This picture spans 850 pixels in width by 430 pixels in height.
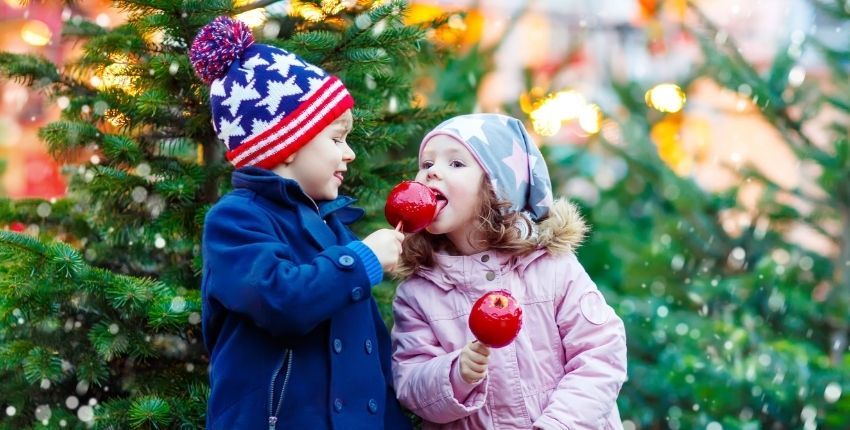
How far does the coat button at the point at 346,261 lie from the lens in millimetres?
2074

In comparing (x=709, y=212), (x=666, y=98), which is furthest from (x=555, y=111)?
(x=666, y=98)

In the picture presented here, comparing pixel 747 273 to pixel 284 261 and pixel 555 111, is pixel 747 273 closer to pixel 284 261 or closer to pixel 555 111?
pixel 555 111

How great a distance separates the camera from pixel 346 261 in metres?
2.08

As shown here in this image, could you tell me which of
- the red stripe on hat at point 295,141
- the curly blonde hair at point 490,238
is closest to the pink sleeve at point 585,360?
the curly blonde hair at point 490,238

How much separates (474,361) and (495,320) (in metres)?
0.18

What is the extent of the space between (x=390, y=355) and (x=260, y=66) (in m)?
0.86

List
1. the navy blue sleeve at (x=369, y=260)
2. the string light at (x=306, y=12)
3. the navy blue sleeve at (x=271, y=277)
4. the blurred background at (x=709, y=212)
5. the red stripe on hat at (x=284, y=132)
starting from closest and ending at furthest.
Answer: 1. the navy blue sleeve at (x=271, y=277)
2. the navy blue sleeve at (x=369, y=260)
3. the red stripe on hat at (x=284, y=132)
4. the string light at (x=306, y=12)
5. the blurred background at (x=709, y=212)

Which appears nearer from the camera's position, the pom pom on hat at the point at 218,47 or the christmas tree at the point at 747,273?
the pom pom on hat at the point at 218,47

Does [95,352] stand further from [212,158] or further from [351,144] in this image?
[351,144]

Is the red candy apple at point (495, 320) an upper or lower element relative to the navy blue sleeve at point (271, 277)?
lower

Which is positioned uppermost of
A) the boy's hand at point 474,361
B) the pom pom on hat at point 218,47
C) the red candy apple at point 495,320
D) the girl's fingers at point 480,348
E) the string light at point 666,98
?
the pom pom on hat at point 218,47

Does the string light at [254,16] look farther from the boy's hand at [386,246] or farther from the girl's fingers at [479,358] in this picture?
the girl's fingers at [479,358]

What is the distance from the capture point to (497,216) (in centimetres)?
249

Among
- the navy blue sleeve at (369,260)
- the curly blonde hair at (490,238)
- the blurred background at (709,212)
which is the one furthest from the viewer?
the blurred background at (709,212)
